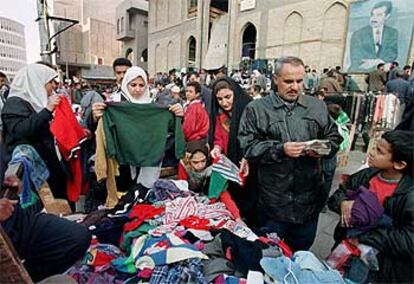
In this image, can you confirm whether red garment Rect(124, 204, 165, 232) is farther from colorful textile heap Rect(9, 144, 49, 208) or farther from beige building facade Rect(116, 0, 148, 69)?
beige building facade Rect(116, 0, 148, 69)

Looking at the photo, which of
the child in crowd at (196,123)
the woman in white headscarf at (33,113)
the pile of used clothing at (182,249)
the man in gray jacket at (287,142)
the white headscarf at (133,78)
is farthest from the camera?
the child in crowd at (196,123)

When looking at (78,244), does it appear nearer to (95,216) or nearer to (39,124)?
(95,216)

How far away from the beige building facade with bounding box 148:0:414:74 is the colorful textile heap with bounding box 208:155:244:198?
13.2 metres

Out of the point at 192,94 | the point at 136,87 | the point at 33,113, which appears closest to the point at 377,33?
the point at 192,94

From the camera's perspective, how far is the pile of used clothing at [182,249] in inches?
61.6

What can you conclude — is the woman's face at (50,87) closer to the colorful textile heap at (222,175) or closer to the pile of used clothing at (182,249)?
the pile of used clothing at (182,249)

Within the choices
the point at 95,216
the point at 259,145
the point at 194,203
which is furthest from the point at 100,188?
the point at 259,145

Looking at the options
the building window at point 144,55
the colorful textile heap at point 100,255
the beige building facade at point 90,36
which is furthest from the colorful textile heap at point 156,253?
the beige building facade at point 90,36

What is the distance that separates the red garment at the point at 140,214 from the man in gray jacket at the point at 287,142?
0.81 m

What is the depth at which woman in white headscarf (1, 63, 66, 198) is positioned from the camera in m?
2.22

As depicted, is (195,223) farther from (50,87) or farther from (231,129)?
(50,87)

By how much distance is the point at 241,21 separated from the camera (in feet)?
62.8

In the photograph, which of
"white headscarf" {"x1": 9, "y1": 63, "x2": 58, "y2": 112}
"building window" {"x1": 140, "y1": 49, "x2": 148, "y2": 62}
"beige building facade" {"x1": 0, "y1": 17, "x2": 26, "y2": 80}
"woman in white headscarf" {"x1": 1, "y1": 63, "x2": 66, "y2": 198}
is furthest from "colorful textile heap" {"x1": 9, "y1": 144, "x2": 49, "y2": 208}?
"building window" {"x1": 140, "y1": 49, "x2": 148, "y2": 62}

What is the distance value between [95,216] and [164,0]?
96.7 feet
